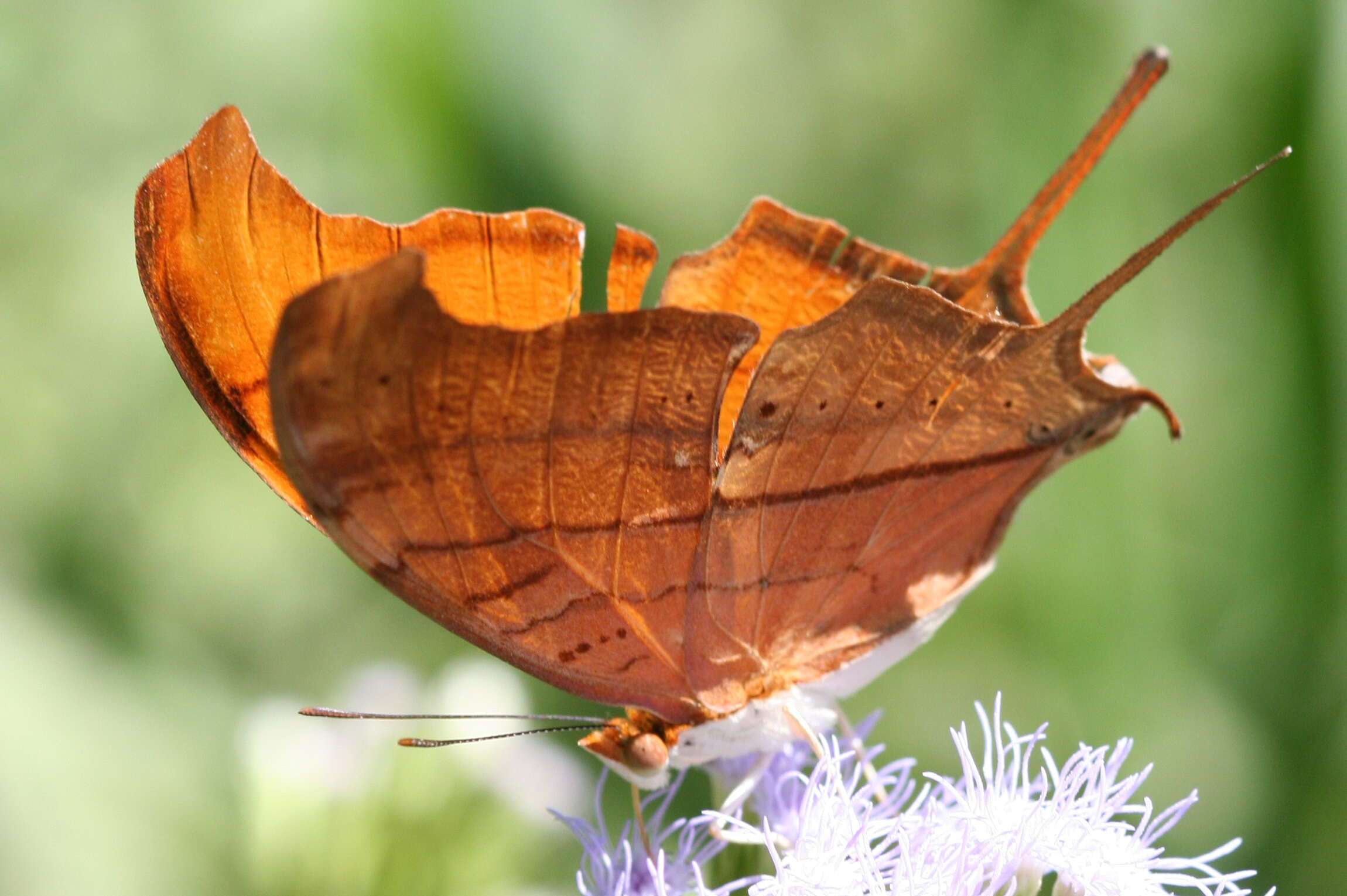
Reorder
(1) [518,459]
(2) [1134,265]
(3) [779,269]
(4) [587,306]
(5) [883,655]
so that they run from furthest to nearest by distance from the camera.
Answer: (4) [587,306] < (3) [779,269] < (5) [883,655] < (2) [1134,265] < (1) [518,459]

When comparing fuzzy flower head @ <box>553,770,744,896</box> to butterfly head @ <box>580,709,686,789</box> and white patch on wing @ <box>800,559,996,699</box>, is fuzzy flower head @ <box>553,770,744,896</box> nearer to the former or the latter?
butterfly head @ <box>580,709,686,789</box>

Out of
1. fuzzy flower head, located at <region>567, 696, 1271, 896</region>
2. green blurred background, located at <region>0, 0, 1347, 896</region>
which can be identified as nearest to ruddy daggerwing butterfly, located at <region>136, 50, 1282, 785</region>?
fuzzy flower head, located at <region>567, 696, 1271, 896</region>

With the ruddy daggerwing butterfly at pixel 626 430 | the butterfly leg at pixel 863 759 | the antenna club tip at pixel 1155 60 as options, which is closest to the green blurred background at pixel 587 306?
the butterfly leg at pixel 863 759

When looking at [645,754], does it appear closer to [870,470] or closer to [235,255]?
[870,470]

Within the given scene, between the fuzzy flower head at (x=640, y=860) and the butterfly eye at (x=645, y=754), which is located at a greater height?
the butterfly eye at (x=645, y=754)

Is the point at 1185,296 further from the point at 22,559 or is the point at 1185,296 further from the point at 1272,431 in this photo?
the point at 22,559

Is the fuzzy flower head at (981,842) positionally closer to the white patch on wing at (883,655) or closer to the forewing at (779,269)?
the white patch on wing at (883,655)

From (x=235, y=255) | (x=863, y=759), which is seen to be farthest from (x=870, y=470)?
(x=235, y=255)
